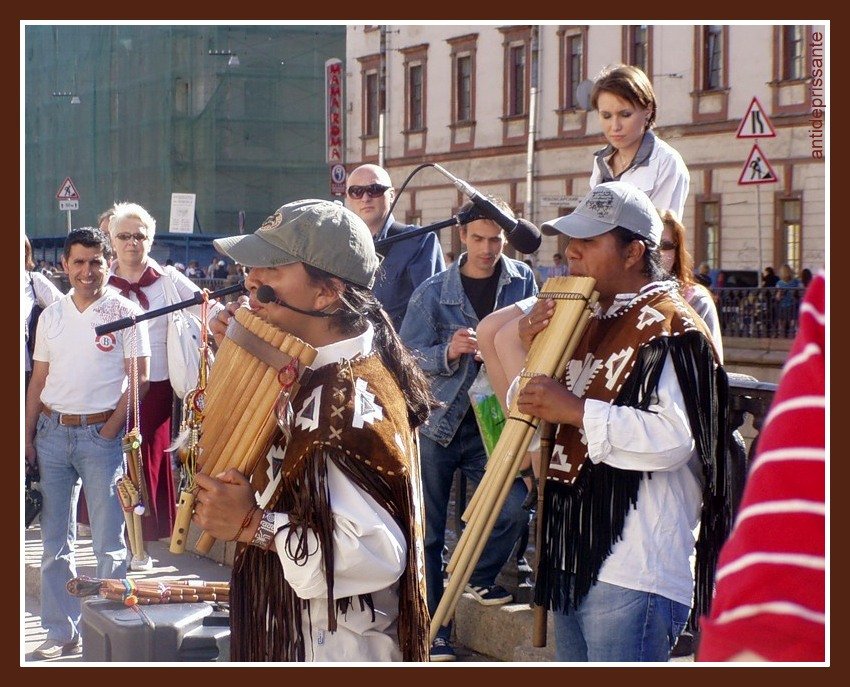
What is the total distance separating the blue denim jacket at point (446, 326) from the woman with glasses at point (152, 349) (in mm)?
1797

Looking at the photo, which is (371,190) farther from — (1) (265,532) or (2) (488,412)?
(1) (265,532)

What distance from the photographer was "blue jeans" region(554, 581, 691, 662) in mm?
3279

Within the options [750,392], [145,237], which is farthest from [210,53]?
[750,392]

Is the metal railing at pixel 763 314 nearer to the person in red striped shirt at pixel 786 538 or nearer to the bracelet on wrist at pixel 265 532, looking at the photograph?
the bracelet on wrist at pixel 265 532

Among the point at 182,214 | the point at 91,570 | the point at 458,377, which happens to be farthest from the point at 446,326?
the point at 182,214

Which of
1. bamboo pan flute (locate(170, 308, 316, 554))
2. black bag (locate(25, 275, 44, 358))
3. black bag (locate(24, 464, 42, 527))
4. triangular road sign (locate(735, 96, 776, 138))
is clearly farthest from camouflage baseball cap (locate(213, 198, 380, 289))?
triangular road sign (locate(735, 96, 776, 138))

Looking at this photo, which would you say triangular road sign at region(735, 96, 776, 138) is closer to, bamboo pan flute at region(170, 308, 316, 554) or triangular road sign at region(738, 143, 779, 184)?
triangular road sign at region(738, 143, 779, 184)

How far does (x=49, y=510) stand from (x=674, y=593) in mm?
3813

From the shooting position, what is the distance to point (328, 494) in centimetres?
283

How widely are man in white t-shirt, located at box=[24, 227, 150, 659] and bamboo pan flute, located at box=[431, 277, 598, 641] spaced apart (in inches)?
112

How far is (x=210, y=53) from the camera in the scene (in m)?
43.8

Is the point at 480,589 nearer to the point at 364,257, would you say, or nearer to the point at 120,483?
the point at 120,483

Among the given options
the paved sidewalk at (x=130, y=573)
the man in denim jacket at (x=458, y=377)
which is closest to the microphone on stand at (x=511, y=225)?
the man in denim jacket at (x=458, y=377)

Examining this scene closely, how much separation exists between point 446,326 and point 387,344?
2.29m
